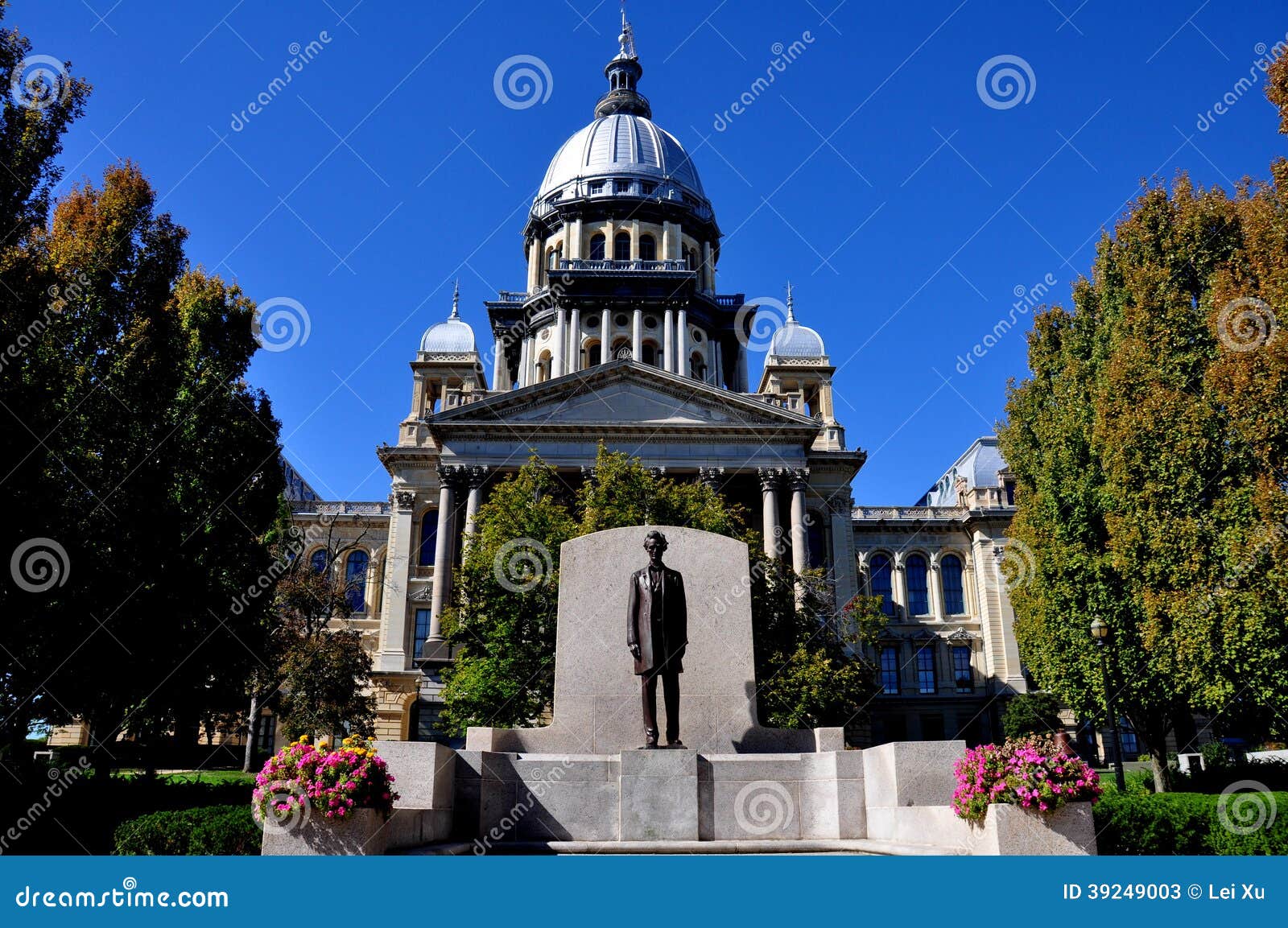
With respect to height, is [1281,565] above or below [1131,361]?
below

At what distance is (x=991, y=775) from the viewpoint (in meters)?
10.5

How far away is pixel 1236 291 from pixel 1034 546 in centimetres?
966

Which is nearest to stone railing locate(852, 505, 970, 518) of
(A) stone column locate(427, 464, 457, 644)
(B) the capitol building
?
(B) the capitol building

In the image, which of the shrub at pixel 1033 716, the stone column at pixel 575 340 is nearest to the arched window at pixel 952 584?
the shrub at pixel 1033 716

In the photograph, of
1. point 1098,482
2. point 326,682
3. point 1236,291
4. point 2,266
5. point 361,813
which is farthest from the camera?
point 326,682

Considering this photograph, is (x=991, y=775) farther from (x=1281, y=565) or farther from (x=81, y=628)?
(x=81, y=628)

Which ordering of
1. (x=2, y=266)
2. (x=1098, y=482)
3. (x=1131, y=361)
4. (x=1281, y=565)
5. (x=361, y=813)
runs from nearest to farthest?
(x=361, y=813) → (x=2, y=266) → (x=1281, y=565) → (x=1131, y=361) → (x=1098, y=482)

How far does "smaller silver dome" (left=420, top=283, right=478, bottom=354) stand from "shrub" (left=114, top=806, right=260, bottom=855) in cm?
5556

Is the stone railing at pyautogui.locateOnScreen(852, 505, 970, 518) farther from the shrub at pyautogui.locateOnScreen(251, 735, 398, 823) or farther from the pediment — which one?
the shrub at pyautogui.locateOnScreen(251, 735, 398, 823)

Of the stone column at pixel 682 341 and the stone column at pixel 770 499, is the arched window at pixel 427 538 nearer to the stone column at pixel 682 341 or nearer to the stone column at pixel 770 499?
the stone column at pixel 682 341

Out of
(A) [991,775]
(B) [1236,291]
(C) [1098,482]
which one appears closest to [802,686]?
(C) [1098,482]

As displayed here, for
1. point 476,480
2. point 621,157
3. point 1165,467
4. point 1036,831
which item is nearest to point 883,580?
Answer: point 476,480

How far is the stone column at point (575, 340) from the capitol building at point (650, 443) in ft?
0.40

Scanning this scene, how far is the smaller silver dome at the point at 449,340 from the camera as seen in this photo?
225 ft
